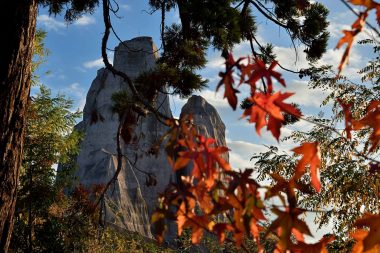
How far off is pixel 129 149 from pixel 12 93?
23604 millimetres

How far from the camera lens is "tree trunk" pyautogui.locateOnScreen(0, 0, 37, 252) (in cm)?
305

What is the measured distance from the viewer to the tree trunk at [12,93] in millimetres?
3055

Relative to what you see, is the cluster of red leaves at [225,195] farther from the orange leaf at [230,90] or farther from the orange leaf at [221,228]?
the orange leaf at [230,90]

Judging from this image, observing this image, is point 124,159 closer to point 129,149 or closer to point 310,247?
point 129,149

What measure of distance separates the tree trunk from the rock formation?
1819 cm

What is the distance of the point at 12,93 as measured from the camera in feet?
10.1

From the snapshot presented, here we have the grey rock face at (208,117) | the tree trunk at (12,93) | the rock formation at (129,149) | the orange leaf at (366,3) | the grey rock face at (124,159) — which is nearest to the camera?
the orange leaf at (366,3)

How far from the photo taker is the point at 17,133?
310 centimetres

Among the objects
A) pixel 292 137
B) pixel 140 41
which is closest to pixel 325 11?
pixel 292 137

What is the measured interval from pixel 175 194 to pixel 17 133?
6.87 feet

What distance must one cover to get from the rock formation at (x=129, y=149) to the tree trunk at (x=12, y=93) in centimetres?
1819

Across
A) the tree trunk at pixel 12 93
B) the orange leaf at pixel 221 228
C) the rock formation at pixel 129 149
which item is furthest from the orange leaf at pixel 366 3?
the rock formation at pixel 129 149

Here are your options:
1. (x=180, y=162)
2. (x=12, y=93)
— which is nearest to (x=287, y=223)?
(x=180, y=162)

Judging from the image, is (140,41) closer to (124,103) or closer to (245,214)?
(124,103)
